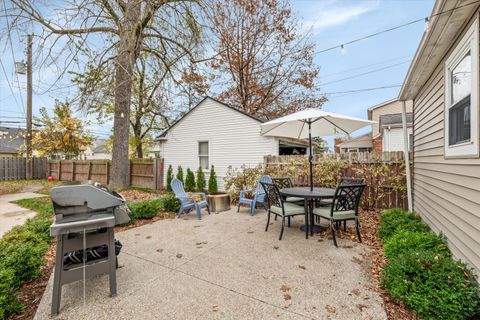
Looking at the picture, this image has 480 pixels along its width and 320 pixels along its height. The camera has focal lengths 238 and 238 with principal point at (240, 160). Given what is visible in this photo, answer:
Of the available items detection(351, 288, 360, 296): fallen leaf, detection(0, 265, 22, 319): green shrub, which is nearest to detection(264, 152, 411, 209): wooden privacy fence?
detection(351, 288, 360, 296): fallen leaf

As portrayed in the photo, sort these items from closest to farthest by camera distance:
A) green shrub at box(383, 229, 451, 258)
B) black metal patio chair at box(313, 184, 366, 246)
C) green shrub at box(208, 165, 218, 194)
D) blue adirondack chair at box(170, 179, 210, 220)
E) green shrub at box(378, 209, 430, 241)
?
green shrub at box(383, 229, 451, 258), green shrub at box(378, 209, 430, 241), black metal patio chair at box(313, 184, 366, 246), blue adirondack chair at box(170, 179, 210, 220), green shrub at box(208, 165, 218, 194)

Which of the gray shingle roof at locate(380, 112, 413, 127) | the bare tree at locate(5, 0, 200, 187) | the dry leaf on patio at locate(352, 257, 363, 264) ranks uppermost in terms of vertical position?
the bare tree at locate(5, 0, 200, 187)

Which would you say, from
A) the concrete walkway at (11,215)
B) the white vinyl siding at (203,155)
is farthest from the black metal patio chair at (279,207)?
the white vinyl siding at (203,155)

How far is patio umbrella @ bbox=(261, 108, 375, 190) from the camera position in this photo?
15.7ft

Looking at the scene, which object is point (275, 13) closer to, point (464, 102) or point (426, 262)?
point (464, 102)

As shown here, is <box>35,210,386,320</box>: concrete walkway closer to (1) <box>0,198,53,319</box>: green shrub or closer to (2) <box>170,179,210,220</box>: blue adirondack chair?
(1) <box>0,198,53,319</box>: green shrub

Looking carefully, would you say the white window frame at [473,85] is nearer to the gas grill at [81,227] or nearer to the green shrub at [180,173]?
the gas grill at [81,227]

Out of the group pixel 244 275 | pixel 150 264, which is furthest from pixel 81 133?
pixel 244 275

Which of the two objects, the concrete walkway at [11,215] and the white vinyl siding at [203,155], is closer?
the concrete walkway at [11,215]

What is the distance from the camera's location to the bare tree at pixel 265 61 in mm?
13562

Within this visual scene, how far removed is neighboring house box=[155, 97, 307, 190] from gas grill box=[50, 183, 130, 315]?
21.7 ft

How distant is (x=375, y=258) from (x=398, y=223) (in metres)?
1.05

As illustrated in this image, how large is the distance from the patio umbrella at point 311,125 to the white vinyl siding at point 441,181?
108 centimetres

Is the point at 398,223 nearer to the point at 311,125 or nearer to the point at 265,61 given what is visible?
the point at 311,125
